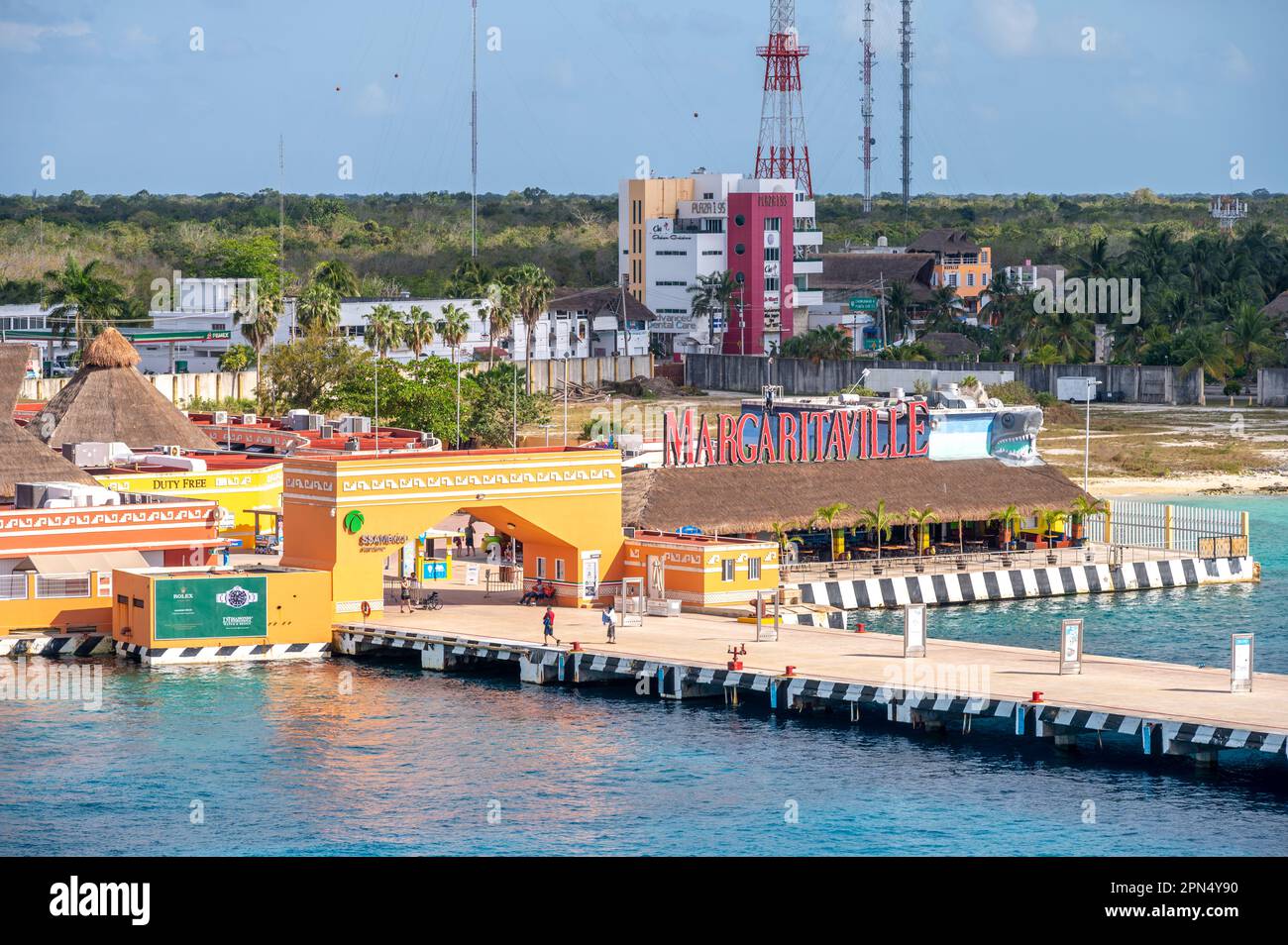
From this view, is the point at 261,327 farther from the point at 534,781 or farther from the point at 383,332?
the point at 534,781

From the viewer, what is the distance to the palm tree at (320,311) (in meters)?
136

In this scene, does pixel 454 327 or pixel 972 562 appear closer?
pixel 972 562

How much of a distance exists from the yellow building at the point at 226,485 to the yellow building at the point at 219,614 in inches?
517

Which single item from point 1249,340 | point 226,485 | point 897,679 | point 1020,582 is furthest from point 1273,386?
point 897,679

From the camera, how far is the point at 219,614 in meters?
71.2

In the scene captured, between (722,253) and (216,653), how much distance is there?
12102 centimetres

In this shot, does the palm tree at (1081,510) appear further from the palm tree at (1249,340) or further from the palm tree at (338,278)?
the palm tree at (338,278)

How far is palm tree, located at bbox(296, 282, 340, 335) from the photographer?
446 ft

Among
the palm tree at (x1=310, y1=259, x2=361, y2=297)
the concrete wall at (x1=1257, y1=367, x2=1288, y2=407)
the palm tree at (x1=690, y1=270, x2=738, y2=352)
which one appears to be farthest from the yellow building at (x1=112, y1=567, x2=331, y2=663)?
the palm tree at (x1=690, y1=270, x2=738, y2=352)

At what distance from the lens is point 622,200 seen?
190125 mm

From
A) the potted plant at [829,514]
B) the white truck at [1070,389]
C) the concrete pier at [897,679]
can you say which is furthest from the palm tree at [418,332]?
the concrete pier at [897,679]
